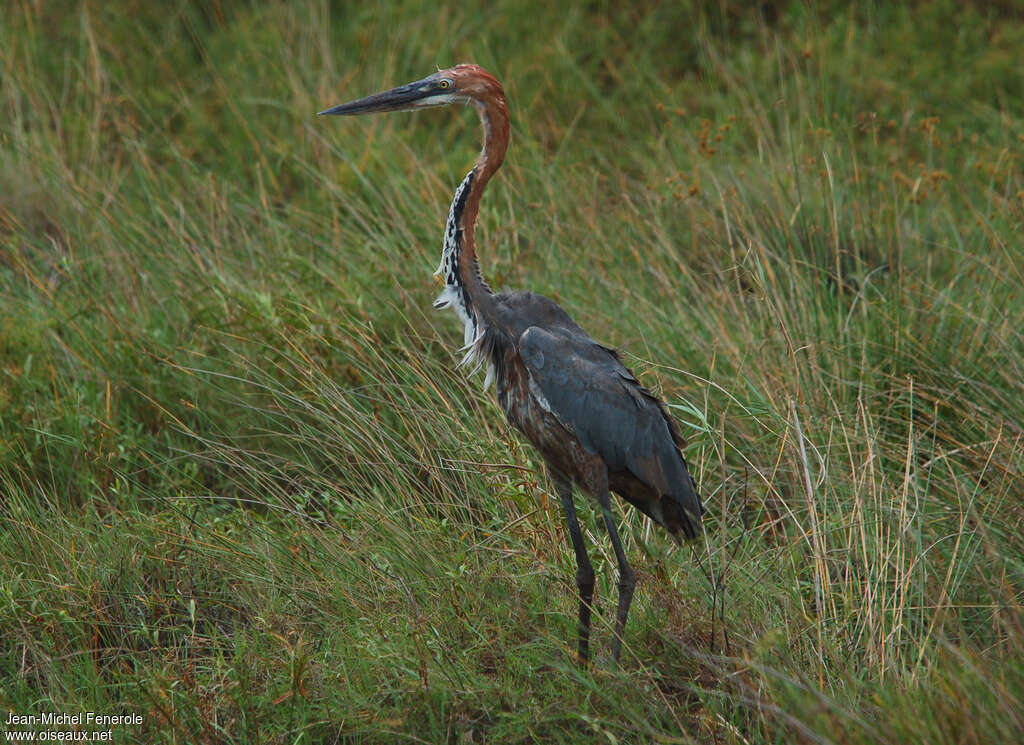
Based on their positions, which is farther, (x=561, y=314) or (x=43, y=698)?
(x=561, y=314)

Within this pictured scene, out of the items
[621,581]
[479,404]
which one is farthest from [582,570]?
[479,404]

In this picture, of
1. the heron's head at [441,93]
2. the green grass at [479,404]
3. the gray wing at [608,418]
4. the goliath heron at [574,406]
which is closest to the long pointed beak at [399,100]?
the heron's head at [441,93]

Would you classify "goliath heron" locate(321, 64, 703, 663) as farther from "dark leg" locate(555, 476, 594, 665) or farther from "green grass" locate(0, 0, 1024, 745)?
"green grass" locate(0, 0, 1024, 745)

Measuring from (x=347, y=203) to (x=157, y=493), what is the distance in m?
1.74

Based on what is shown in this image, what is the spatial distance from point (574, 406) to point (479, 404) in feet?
2.72

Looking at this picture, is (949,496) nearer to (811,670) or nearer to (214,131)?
(811,670)

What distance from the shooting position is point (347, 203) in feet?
17.7

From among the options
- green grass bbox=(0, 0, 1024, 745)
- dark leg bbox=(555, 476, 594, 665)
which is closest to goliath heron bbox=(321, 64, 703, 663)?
dark leg bbox=(555, 476, 594, 665)

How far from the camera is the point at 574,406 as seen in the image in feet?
12.0

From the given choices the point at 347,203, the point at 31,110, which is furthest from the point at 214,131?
the point at 347,203

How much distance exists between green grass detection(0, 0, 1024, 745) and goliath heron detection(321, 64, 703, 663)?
0.17 m

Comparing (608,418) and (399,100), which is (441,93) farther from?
(608,418)

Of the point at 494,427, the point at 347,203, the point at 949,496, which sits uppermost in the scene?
the point at 347,203

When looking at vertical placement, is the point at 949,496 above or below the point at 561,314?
below
